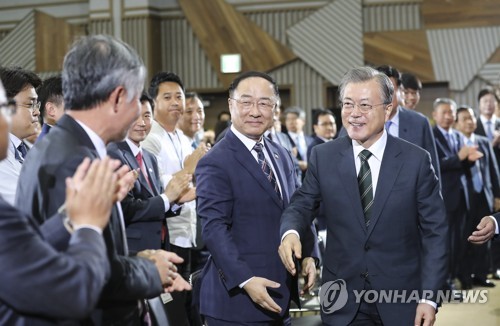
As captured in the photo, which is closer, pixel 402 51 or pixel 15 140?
pixel 15 140

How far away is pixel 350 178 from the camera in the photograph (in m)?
2.86

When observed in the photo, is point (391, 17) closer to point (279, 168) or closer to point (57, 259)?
point (279, 168)

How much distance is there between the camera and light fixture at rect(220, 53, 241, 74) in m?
12.5

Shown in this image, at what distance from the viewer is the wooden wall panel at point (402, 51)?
1174 cm

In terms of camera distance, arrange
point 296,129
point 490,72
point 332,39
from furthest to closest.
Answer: point 332,39
point 490,72
point 296,129

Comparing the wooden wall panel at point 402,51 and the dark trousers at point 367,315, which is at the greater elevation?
the wooden wall panel at point 402,51

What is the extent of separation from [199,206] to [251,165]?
0.28 meters

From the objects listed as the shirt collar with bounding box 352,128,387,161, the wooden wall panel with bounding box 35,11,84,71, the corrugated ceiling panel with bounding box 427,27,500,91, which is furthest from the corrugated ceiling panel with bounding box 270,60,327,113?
the shirt collar with bounding box 352,128,387,161

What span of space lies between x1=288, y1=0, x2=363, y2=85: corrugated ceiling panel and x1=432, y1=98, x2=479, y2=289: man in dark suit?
5023 millimetres

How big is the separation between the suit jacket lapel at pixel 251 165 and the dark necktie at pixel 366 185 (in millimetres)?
370

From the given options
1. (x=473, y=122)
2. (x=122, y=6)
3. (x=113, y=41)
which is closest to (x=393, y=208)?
(x=113, y=41)

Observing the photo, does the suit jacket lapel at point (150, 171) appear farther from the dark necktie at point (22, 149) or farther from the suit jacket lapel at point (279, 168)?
the suit jacket lapel at point (279, 168)

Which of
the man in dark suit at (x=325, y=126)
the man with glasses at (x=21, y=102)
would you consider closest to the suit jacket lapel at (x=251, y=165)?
the man with glasses at (x=21, y=102)

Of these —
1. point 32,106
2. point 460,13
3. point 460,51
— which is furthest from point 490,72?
point 32,106
